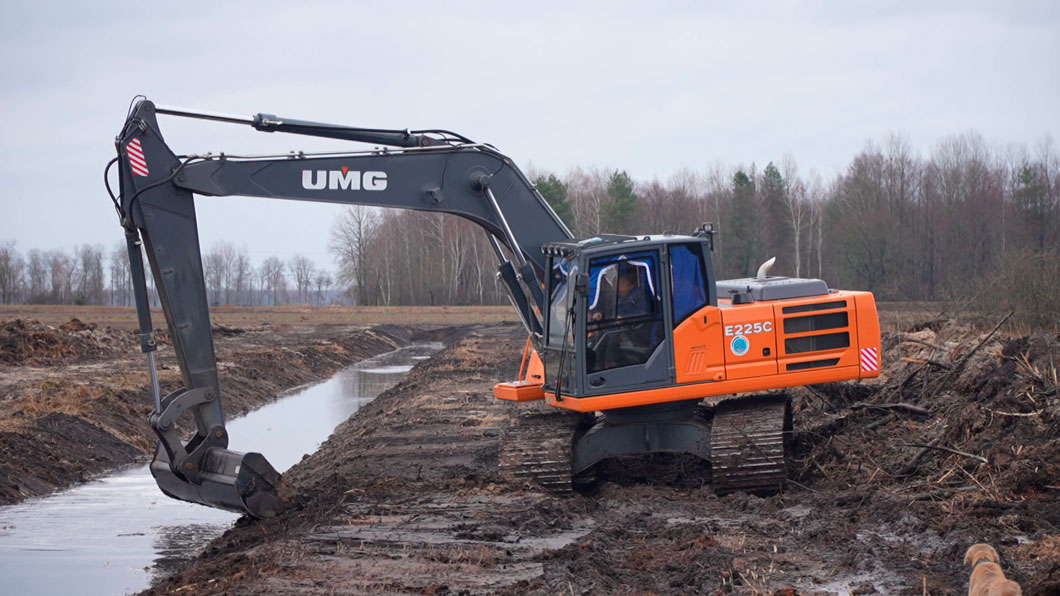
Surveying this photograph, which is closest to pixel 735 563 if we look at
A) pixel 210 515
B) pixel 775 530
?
pixel 775 530

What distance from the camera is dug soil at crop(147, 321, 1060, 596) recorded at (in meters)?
6.98

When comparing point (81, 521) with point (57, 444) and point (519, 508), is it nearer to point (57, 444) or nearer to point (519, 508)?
point (57, 444)

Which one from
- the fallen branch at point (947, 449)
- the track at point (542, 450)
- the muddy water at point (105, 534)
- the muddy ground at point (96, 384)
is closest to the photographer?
the muddy water at point (105, 534)

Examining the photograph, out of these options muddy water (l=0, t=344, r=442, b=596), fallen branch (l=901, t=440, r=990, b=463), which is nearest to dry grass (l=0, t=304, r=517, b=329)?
muddy water (l=0, t=344, r=442, b=596)

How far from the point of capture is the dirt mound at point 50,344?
86.0 ft

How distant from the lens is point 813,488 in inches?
405

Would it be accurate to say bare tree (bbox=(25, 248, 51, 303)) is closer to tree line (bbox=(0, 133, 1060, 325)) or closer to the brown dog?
tree line (bbox=(0, 133, 1060, 325))

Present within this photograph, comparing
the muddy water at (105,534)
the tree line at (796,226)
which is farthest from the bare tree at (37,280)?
the muddy water at (105,534)

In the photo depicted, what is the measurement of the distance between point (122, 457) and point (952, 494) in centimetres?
1172

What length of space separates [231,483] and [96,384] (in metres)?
13.4

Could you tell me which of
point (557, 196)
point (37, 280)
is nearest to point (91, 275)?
point (37, 280)

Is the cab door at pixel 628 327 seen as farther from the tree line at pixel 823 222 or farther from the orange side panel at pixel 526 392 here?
the tree line at pixel 823 222

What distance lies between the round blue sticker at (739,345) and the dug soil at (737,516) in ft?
4.39

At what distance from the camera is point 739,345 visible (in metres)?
9.90
